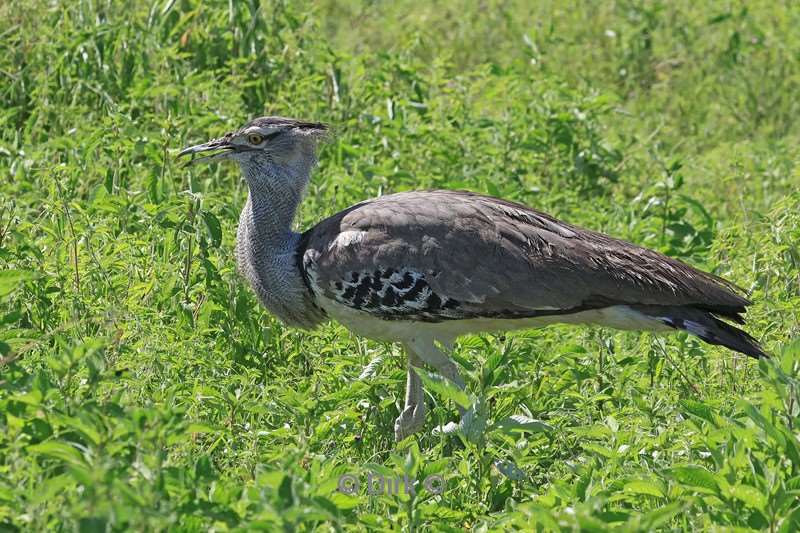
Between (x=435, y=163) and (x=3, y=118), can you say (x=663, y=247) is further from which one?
(x=3, y=118)

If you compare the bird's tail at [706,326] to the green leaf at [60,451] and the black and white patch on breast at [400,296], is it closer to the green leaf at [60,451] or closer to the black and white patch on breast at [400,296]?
the black and white patch on breast at [400,296]

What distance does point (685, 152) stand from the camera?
25.5 feet

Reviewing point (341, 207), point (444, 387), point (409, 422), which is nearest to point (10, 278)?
point (444, 387)

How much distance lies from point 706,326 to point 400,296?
1019 mm


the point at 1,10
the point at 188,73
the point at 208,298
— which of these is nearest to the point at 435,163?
the point at 188,73

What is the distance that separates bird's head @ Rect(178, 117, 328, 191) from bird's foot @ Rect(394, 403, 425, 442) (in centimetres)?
108

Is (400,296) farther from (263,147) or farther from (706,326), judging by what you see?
(706,326)

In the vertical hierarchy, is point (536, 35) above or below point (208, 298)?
above

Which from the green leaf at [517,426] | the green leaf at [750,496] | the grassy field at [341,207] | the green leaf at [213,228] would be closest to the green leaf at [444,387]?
the grassy field at [341,207]

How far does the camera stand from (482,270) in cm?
459

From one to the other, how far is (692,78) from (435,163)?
264 cm

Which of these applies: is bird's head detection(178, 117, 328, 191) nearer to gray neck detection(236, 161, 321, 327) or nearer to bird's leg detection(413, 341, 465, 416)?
gray neck detection(236, 161, 321, 327)

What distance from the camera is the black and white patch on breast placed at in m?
4.59

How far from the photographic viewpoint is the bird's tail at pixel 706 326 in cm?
443
